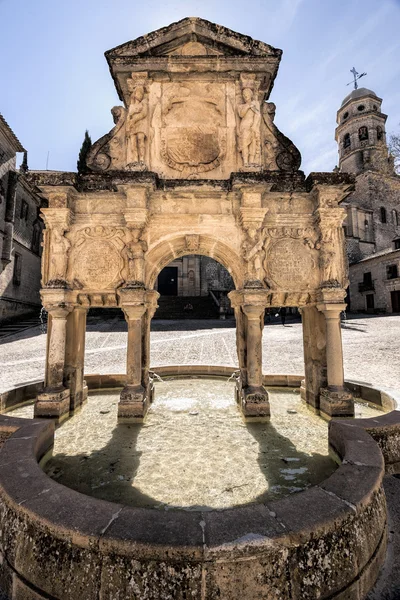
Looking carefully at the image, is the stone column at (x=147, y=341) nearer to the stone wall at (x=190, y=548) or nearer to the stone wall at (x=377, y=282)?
the stone wall at (x=190, y=548)

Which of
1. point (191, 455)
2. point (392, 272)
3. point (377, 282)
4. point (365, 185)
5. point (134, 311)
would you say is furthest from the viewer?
point (365, 185)

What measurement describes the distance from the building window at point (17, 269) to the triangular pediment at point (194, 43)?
19.9 m

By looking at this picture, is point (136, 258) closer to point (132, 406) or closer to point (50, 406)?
point (132, 406)

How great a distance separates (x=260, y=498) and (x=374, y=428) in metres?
1.60

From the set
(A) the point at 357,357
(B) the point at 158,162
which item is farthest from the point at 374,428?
(A) the point at 357,357

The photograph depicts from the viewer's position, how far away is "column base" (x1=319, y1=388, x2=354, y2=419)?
190 inches

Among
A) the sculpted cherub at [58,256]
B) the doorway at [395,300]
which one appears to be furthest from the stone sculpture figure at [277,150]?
the doorway at [395,300]

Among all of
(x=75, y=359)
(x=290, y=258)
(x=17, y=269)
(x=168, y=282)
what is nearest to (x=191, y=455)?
(x=75, y=359)

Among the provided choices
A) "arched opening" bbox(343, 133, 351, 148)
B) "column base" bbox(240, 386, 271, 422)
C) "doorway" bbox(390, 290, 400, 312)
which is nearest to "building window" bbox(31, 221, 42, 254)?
"column base" bbox(240, 386, 271, 422)

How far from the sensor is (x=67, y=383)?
5.47 meters

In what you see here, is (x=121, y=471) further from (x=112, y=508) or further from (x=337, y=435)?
(x=337, y=435)

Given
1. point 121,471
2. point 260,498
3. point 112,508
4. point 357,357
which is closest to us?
point 112,508

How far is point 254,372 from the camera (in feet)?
17.1

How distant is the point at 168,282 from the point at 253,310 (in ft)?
88.3
